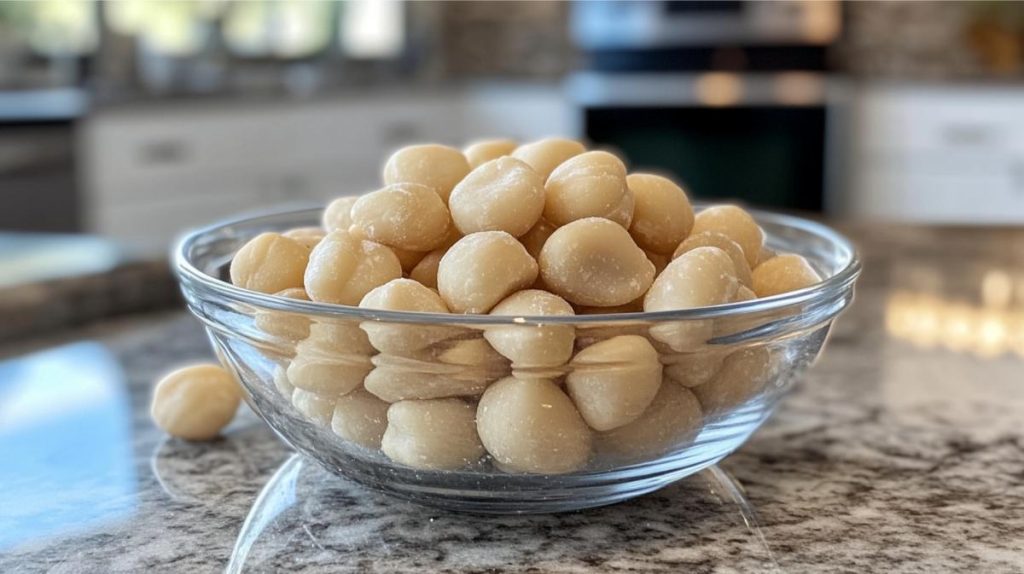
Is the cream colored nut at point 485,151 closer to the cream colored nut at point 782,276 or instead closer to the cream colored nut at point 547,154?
the cream colored nut at point 547,154

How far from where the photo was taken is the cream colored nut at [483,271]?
0.48m

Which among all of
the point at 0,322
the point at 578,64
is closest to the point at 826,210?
the point at 578,64

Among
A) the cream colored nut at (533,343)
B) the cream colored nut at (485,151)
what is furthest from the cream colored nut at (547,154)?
the cream colored nut at (533,343)

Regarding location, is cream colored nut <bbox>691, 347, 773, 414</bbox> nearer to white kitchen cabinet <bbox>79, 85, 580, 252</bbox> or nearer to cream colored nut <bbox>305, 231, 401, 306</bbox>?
cream colored nut <bbox>305, 231, 401, 306</bbox>

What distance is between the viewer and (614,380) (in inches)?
18.0

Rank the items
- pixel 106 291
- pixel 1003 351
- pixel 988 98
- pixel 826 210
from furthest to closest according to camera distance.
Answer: pixel 826 210 < pixel 988 98 < pixel 106 291 < pixel 1003 351

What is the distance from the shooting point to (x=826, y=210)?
134 inches

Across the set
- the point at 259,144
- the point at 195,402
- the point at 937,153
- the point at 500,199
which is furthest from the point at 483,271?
the point at 937,153

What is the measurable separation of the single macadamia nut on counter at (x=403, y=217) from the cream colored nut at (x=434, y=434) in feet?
0.27

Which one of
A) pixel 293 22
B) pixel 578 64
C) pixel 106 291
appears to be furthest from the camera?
pixel 578 64

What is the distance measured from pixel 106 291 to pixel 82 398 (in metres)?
0.33

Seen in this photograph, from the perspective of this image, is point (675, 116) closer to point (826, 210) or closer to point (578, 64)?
point (826, 210)

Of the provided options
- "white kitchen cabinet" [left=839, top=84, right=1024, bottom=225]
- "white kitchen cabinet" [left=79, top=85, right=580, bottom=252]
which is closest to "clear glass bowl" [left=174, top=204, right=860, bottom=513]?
"white kitchen cabinet" [left=79, top=85, right=580, bottom=252]

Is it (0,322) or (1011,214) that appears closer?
(0,322)
